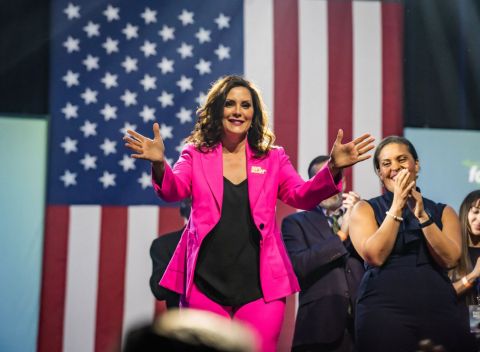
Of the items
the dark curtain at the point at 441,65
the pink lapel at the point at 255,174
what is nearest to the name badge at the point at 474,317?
the pink lapel at the point at 255,174

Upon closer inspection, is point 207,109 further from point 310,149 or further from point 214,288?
point 310,149

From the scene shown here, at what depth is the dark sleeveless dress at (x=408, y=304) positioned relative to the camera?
9.45ft

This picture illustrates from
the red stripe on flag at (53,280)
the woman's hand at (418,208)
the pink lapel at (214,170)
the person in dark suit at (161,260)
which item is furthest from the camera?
the red stripe on flag at (53,280)

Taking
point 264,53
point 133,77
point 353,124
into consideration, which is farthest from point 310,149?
point 133,77

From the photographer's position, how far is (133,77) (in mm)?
4848

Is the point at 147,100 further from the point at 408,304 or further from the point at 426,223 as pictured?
the point at 408,304

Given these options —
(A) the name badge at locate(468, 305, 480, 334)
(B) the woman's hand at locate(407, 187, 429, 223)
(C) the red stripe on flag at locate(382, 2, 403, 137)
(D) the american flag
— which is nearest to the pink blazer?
(B) the woman's hand at locate(407, 187, 429, 223)

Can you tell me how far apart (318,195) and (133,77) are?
2479 mm

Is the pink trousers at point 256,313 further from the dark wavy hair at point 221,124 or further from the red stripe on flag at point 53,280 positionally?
the red stripe on flag at point 53,280

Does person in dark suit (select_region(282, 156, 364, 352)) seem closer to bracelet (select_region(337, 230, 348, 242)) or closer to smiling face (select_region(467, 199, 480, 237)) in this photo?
bracelet (select_region(337, 230, 348, 242))

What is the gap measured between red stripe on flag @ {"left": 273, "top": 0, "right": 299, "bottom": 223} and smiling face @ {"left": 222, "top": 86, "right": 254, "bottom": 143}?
2002 mm

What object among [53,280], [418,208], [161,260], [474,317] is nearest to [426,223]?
[418,208]

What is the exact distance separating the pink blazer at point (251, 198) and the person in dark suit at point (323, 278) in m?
0.89

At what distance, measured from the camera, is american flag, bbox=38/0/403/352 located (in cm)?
470
